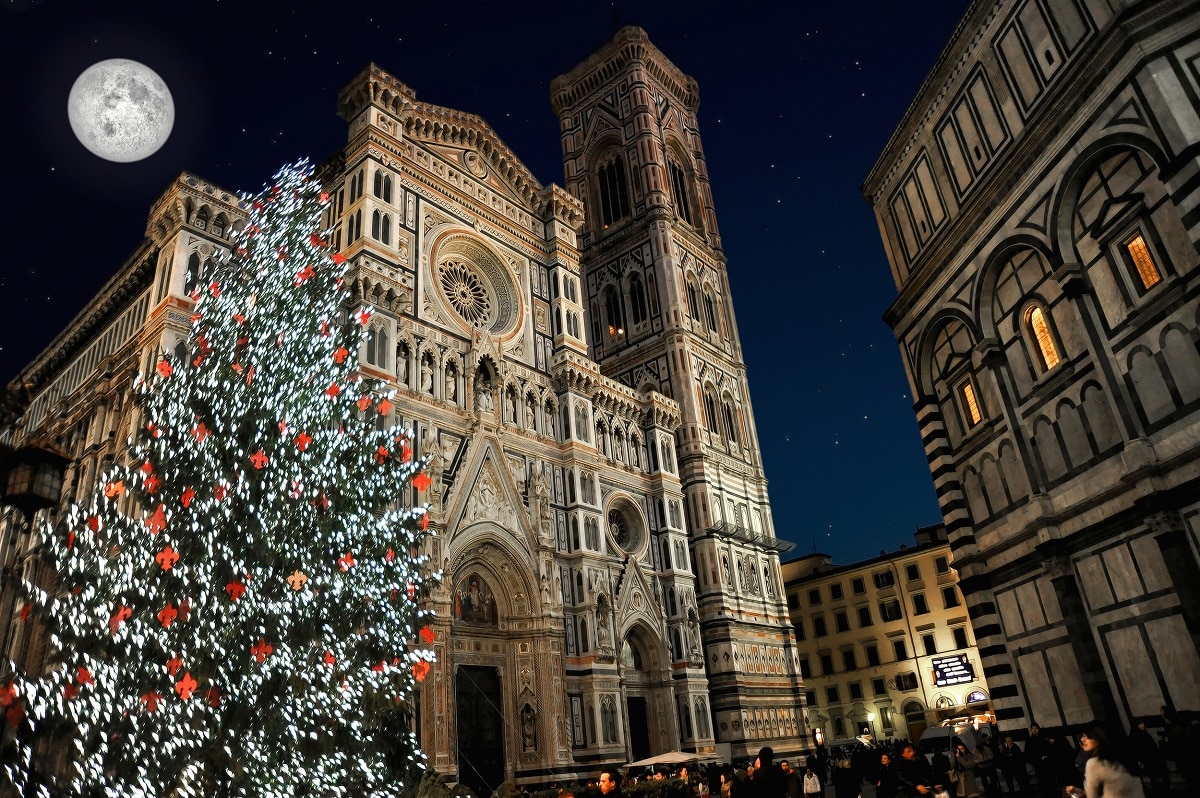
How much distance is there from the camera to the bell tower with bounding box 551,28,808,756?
33.9m

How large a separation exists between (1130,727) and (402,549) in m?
13.3

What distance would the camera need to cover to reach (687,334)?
39.6 meters

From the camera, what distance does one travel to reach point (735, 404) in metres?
41.2

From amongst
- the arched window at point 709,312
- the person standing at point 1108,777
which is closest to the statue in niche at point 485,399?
the arched window at point 709,312

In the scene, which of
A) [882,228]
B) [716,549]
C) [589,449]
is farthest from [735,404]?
[882,228]

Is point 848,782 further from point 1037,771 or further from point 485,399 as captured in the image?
point 485,399

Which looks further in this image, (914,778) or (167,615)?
(914,778)

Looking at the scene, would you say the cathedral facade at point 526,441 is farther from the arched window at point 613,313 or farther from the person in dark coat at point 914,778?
the person in dark coat at point 914,778

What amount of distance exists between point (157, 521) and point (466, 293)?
18637mm

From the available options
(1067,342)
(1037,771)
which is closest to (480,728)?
(1037,771)

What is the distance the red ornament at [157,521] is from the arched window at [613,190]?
117ft

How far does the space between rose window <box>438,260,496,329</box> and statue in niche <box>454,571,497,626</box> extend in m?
9.55

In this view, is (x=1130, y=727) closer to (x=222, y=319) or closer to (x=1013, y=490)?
(x=1013, y=490)

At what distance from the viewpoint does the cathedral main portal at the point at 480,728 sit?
21938 mm
